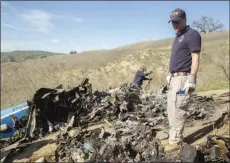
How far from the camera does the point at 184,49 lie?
16.3ft

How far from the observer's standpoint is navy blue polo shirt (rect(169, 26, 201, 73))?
15.8ft

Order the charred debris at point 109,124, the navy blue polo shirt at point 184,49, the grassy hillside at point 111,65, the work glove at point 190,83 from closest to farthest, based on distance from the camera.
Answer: the work glove at point 190,83
the navy blue polo shirt at point 184,49
the charred debris at point 109,124
the grassy hillside at point 111,65

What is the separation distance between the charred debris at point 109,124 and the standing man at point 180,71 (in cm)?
44

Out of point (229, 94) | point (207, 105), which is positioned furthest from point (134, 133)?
point (229, 94)

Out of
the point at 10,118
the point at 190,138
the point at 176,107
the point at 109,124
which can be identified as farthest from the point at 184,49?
the point at 10,118

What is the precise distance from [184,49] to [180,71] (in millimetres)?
335

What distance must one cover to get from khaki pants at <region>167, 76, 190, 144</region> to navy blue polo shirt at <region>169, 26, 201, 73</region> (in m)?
0.17

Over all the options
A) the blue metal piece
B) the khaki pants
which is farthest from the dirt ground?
the blue metal piece

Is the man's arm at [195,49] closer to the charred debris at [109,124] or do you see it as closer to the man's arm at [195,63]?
the man's arm at [195,63]

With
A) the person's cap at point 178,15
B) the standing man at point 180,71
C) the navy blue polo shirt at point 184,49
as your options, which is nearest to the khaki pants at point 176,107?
the standing man at point 180,71

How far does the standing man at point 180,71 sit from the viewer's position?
187 inches

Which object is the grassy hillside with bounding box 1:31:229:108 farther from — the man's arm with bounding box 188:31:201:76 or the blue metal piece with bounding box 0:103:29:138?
the man's arm with bounding box 188:31:201:76

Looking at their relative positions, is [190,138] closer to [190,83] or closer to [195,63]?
[190,83]

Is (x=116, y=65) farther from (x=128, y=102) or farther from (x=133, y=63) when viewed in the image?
(x=128, y=102)
